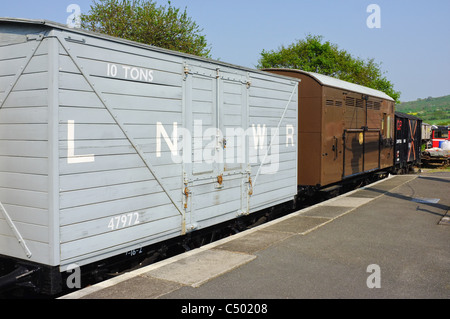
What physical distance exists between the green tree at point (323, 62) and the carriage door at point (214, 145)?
41.1 metres

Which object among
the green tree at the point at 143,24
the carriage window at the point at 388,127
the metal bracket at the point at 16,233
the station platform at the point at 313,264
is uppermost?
the green tree at the point at 143,24

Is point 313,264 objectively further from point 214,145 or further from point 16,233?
point 16,233

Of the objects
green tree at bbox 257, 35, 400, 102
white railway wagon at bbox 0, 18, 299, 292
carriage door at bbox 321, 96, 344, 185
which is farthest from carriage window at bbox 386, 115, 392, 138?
green tree at bbox 257, 35, 400, 102

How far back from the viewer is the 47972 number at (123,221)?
16.5ft

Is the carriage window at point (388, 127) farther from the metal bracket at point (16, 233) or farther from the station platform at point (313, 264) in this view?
the metal bracket at point (16, 233)

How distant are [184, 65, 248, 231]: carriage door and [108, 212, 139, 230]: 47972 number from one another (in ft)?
3.38

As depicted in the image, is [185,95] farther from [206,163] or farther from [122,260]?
[122,260]

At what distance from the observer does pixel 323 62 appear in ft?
152

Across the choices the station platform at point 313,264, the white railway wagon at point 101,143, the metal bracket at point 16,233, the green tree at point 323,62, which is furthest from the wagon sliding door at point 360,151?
the green tree at point 323,62

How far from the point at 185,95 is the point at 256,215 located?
339 cm

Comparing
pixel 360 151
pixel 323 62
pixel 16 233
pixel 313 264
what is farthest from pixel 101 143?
pixel 323 62

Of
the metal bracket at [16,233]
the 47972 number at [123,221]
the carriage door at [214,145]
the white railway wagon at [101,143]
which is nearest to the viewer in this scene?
the white railway wagon at [101,143]

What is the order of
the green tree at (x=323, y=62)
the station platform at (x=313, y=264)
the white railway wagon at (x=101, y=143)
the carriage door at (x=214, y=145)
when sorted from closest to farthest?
the white railway wagon at (x=101, y=143) → the station platform at (x=313, y=264) → the carriage door at (x=214, y=145) → the green tree at (x=323, y=62)
